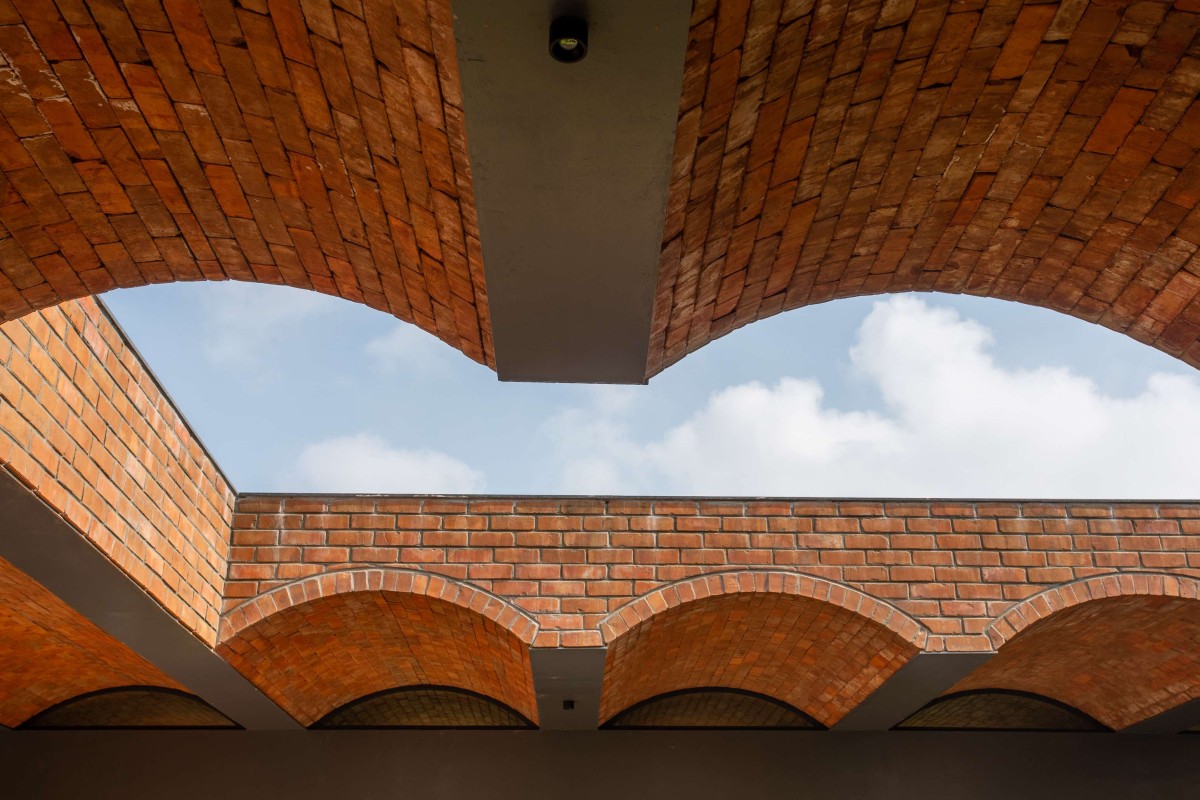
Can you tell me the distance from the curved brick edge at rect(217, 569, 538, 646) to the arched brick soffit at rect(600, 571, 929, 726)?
0.68 meters

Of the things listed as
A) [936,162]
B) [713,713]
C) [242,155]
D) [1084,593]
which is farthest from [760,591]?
[242,155]

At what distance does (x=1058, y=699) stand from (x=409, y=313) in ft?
Answer: 29.7

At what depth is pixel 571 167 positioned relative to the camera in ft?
7.67

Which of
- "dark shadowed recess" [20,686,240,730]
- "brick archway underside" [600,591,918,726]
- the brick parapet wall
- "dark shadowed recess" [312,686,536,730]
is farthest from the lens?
"dark shadowed recess" [312,686,536,730]

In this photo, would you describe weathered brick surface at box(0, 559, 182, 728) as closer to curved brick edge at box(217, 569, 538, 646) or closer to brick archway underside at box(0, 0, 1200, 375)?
curved brick edge at box(217, 569, 538, 646)

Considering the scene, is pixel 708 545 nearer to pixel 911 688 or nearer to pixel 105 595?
pixel 911 688

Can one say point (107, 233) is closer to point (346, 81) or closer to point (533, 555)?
point (346, 81)

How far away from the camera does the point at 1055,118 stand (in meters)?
2.62

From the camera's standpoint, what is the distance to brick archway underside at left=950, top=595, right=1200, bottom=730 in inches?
307

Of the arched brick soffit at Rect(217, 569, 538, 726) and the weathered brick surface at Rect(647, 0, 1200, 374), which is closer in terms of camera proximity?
the weathered brick surface at Rect(647, 0, 1200, 374)

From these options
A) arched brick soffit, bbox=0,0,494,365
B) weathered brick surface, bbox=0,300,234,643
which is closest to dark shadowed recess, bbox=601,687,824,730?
weathered brick surface, bbox=0,300,234,643

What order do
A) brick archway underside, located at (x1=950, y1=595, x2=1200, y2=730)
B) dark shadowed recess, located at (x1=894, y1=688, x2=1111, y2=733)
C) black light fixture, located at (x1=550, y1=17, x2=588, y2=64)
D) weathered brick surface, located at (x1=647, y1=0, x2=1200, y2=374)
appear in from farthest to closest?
dark shadowed recess, located at (x1=894, y1=688, x2=1111, y2=733), brick archway underside, located at (x1=950, y1=595, x2=1200, y2=730), weathered brick surface, located at (x1=647, y1=0, x2=1200, y2=374), black light fixture, located at (x1=550, y1=17, x2=588, y2=64)

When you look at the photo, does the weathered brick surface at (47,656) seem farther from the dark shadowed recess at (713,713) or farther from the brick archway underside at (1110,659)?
the brick archway underside at (1110,659)

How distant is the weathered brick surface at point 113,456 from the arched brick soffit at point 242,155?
1.43 meters
